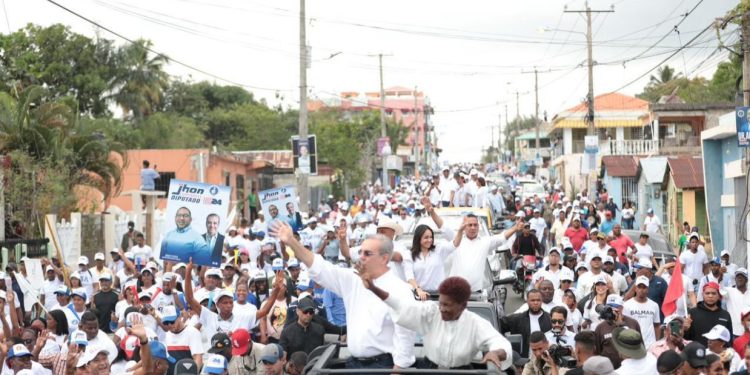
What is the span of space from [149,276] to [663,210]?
25060 millimetres

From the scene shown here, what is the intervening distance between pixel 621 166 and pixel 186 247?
32846 millimetres

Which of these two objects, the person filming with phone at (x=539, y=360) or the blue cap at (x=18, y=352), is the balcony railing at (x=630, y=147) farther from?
the blue cap at (x=18, y=352)

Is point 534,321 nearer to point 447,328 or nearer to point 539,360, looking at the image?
point 539,360

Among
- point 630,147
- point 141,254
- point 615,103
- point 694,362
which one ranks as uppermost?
point 615,103

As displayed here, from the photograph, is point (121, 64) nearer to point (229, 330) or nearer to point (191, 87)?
point (191, 87)

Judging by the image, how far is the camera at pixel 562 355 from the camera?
9.55 m

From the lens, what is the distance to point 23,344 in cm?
1152

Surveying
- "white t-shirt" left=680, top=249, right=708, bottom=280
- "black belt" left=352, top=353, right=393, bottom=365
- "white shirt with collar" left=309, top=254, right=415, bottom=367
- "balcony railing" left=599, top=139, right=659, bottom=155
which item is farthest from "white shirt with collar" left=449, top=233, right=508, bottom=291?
"balcony railing" left=599, top=139, right=659, bottom=155

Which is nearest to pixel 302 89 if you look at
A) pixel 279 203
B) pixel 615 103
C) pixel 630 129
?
pixel 279 203

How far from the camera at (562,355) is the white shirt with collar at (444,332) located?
7.83ft

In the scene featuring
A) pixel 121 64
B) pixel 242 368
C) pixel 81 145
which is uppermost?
pixel 121 64

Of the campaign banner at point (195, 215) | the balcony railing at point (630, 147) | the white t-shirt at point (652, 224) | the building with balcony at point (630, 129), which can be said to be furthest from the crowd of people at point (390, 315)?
the balcony railing at point (630, 147)

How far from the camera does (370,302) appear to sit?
25.6 feet

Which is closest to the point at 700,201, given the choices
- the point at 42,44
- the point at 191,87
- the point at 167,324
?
the point at 167,324
